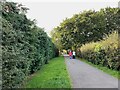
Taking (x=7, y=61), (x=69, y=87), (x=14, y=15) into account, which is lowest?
(x=69, y=87)

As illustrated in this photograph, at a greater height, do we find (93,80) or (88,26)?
(88,26)

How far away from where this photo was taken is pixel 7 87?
8.63m

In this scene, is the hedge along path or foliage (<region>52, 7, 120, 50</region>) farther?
foliage (<region>52, 7, 120, 50</region>)

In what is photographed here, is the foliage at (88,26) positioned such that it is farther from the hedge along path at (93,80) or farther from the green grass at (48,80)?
the green grass at (48,80)

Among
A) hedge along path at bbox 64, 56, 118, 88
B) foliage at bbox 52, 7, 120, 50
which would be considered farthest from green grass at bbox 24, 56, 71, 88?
foliage at bbox 52, 7, 120, 50

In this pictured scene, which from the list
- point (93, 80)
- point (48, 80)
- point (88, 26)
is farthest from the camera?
point (88, 26)

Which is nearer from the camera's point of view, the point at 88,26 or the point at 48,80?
the point at 48,80

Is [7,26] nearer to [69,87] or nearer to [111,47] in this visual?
[69,87]

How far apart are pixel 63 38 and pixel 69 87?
165 ft

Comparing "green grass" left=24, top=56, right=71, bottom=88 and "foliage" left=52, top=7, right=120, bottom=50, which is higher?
"foliage" left=52, top=7, right=120, bottom=50

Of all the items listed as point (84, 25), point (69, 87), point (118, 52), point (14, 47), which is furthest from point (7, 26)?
point (84, 25)

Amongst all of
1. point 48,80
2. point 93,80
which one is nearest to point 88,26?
point 93,80

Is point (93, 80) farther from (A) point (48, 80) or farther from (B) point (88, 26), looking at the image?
(B) point (88, 26)

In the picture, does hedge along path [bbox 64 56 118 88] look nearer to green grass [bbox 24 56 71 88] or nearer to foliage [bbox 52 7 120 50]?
green grass [bbox 24 56 71 88]
